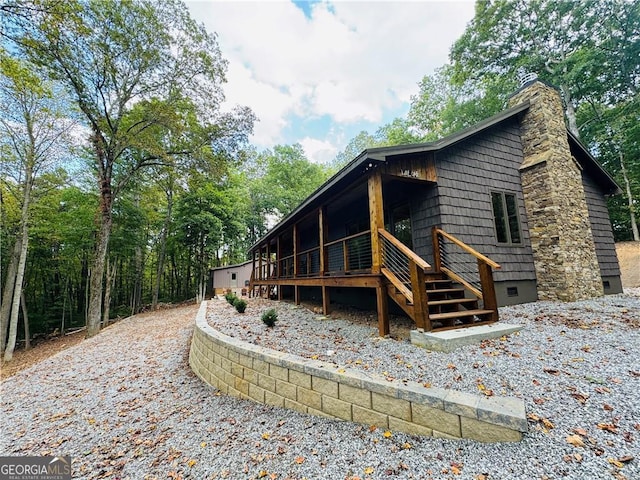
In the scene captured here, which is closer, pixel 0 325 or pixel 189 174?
pixel 0 325

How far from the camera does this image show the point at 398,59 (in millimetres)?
10562

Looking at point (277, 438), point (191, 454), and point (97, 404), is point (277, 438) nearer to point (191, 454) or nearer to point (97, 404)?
point (191, 454)

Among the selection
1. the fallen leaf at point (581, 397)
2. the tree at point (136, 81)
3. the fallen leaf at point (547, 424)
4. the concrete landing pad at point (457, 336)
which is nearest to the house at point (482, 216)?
the concrete landing pad at point (457, 336)

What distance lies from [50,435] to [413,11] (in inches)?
525

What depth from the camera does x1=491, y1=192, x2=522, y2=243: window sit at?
6.56 metres

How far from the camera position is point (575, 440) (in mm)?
1859

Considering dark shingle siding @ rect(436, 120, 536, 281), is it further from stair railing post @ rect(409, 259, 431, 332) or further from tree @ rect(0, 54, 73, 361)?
tree @ rect(0, 54, 73, 361)

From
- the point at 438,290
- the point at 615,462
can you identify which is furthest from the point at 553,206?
the point at 615,462

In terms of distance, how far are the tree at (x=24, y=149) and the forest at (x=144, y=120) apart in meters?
0.05

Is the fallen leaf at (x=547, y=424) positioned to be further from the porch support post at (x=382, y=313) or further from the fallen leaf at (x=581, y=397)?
the porch support post at (x=382, y=313)

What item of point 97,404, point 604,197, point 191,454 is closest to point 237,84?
point 97,404

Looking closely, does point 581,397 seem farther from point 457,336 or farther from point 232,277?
point 232,277

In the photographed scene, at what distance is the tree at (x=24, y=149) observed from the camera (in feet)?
33.5

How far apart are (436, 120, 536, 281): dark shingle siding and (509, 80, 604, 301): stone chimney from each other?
0.25 meters
